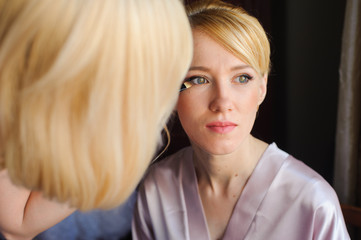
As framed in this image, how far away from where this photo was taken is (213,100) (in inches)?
28.2

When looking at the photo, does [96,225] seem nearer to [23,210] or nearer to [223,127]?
[23,210]

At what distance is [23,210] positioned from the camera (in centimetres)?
68

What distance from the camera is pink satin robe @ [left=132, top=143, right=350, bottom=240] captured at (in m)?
0.75

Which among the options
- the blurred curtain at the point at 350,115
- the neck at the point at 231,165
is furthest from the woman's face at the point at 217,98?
the blurred curtain at the point at 350,115

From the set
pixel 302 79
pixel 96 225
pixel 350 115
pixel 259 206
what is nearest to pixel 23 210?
pixel 96 225

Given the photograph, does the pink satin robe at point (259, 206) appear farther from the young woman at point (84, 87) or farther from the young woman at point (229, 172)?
the young woman at point (84, 87)

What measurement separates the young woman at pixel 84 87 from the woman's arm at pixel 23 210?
184mm

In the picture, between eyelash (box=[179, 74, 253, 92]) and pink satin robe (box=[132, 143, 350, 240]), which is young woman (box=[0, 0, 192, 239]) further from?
pink satin robe (box=[132, 143, 350, 240])

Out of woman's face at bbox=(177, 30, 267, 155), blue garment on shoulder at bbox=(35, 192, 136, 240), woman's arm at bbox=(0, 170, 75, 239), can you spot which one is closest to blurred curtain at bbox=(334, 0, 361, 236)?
woman's face at bbox=(177, 30, 267, 155)

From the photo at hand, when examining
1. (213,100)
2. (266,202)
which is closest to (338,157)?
(266,202)

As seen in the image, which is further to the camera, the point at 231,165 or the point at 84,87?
the point at 231,165

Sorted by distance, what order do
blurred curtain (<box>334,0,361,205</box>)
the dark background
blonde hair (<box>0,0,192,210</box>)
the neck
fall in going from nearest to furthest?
blonde hair (<box>0,0,192,210</box>), the neck, blurred curtain (<box>334,0,361,205</box>), the dark background

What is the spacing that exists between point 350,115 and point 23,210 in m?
0.81

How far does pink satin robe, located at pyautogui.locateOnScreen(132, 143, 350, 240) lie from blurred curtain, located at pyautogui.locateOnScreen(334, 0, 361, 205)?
0.26 m
